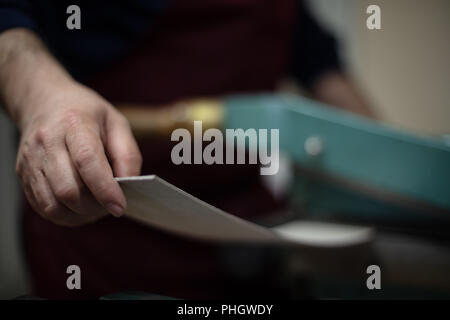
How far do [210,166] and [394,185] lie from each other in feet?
0.56

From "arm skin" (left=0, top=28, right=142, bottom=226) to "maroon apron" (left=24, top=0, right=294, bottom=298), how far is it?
4.8 inches

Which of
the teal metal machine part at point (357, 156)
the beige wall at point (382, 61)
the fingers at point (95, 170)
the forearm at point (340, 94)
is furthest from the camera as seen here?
the beige wall at point (382, 61)

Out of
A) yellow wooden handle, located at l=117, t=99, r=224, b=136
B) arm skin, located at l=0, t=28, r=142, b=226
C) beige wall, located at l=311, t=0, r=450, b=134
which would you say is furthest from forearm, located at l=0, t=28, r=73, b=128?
beige wall, located at l=311, t=0, r=450, b=134

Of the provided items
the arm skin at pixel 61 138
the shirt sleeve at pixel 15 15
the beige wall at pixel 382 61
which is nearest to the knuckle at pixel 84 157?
the arm skin at pixel 61 138

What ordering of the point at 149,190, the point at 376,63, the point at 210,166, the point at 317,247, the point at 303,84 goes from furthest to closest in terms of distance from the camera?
1. the point at 376,63
2. the point at 303,84
3. the point at 210,166
4. the point at 317,247
5. the point at 149,190

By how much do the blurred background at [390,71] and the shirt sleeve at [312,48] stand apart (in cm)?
5

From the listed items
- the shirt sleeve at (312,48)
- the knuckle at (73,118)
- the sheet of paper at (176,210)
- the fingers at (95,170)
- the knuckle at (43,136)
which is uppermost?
the shirt sleeve at (312,48)

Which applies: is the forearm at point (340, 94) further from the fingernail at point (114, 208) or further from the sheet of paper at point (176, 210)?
the fingernail at point (114, 208)

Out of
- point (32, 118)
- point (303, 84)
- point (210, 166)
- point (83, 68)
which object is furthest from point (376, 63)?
point (32, 118)

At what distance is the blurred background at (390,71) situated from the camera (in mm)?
374

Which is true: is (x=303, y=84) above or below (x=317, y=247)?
above

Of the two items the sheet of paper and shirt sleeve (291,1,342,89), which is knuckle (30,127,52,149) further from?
shirt sleeve (291,1,342,89)

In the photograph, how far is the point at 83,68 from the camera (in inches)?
13.3
